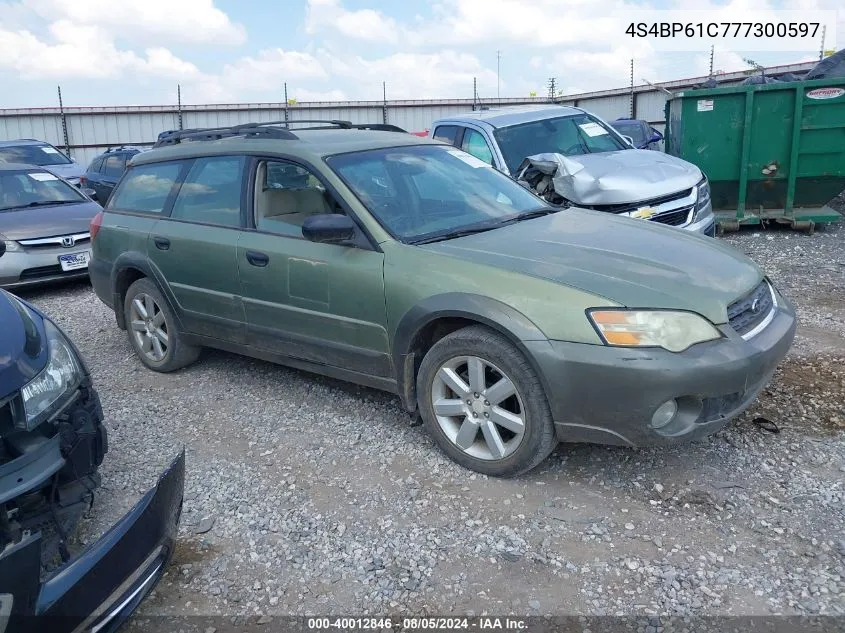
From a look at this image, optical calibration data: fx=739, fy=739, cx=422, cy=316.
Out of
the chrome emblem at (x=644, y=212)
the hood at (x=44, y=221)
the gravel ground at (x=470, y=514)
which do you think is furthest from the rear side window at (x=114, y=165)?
the chrome emblem at (x=644, y=212)

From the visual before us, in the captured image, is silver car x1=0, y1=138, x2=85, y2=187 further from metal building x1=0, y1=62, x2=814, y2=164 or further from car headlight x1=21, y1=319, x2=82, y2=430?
car headlight x1=21, y1=319, x2=82, y2=430

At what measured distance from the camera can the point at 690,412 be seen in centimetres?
320

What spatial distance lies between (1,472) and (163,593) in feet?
2.84

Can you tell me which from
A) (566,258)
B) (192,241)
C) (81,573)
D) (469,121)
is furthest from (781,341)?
(469,121)

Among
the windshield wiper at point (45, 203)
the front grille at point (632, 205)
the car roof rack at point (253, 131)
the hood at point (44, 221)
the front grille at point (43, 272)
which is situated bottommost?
the front grille at point (43, 272)

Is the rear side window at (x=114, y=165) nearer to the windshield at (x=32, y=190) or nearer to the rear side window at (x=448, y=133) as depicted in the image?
the windshield at (x=32, y=190)

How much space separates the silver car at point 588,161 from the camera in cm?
670

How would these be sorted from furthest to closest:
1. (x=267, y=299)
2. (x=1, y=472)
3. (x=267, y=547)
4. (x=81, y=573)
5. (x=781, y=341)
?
(x=267, y=299) → (x=781, y=341) → (x=267, y=547) → (x=1, y=472) → (x=81, y=573)

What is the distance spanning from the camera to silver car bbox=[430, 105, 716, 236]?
6703mm

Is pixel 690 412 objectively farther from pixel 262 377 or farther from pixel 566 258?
pixel 262 377

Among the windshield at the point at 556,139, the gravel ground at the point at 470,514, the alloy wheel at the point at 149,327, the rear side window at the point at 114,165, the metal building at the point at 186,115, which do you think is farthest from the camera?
the metal building at the point at 186,115

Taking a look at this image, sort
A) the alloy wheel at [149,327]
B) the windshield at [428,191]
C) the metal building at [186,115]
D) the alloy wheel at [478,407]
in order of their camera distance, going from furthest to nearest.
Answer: the metal building at [186,115] < the alloy wheel at [149,327] < the windshield at [428,191] < the alloy wheel at [478,407]

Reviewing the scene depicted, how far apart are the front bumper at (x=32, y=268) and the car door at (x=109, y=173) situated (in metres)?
5.93

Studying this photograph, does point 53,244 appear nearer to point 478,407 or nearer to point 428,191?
point 428,191
